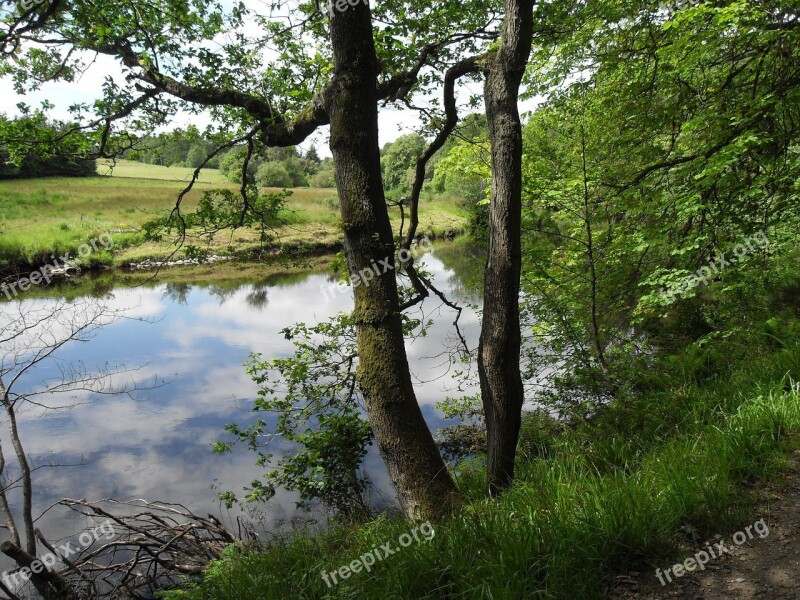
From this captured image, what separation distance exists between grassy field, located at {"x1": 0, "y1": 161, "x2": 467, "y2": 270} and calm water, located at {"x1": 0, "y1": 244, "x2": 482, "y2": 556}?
2.85 m

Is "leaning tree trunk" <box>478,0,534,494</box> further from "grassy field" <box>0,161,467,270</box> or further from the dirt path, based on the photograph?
"grassy field" <box>0,161,467,270</box>

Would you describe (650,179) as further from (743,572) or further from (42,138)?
(42,138)

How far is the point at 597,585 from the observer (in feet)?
7.48

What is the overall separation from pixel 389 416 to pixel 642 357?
473 centimetres

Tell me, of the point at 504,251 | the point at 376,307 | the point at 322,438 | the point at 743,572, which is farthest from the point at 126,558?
the point at 743,572

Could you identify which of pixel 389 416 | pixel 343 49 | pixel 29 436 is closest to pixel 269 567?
pixel 389 416

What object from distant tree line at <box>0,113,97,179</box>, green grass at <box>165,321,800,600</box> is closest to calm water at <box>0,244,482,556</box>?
green grass at <box>165,321,800,600</box>

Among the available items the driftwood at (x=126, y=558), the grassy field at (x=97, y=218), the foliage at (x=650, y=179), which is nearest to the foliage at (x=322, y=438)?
the driftwood at (x=126, y=558)

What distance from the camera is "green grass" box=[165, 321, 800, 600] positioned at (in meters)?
2.37

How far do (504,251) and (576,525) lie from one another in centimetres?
189

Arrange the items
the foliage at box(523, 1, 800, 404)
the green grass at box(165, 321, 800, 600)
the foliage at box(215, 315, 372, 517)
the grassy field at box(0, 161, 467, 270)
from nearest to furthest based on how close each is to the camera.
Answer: the green grass at box(165, 321, 800, 600)
the foliage at box(523, 1, 800, 404)
the foliage at box(215, 315, 372, 517)
the grassy field at box(0, 161, 467, 270)

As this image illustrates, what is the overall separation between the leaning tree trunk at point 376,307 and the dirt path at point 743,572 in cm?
146

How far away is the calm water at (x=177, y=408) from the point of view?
24.4 ft

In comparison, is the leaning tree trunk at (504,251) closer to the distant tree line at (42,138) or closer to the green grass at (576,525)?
the green grass at (576,525)
